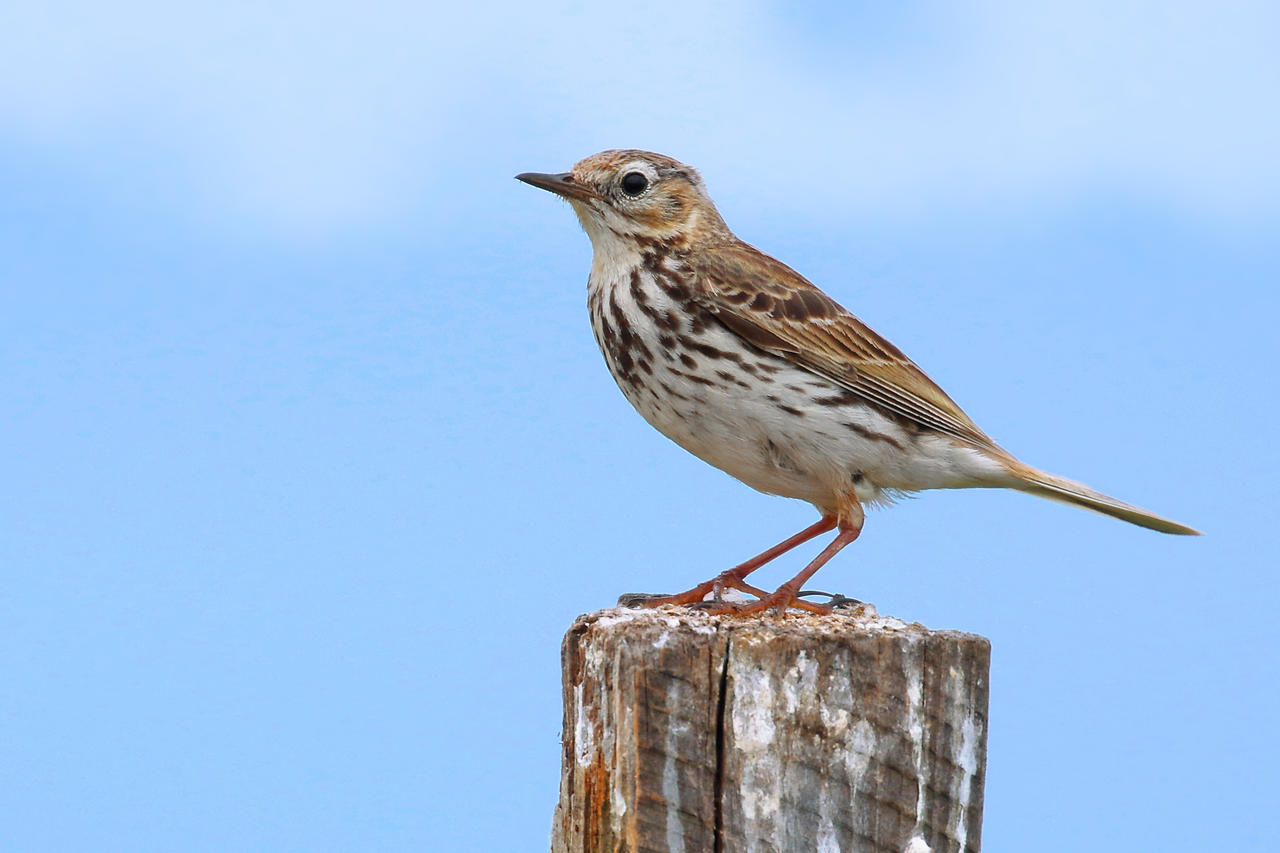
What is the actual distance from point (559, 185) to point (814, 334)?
165 centimetres

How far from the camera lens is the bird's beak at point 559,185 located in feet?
24.1

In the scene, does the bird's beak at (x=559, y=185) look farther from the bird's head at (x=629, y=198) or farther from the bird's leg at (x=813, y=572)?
the bird's leg at (x=813, y=572)

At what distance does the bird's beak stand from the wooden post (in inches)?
128

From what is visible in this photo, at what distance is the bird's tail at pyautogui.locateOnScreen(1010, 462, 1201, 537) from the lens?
7305mm

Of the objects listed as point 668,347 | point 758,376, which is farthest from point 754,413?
point 668,347

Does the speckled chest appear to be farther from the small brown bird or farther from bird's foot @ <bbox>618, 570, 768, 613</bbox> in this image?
bird's foot @ <bbox>618, 570, 768, 613</bbox>

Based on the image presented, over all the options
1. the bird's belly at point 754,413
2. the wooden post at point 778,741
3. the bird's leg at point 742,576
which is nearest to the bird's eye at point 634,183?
the bird's belly at point 754,413

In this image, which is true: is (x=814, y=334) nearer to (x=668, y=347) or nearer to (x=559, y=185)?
(x=668, y=347)

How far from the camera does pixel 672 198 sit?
24.5 feet

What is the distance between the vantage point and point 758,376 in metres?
6.62

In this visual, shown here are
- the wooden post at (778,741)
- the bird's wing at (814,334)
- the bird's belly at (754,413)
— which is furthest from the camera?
the bird's wing at (814,334)

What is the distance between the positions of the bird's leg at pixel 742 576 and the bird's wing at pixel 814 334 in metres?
0.78

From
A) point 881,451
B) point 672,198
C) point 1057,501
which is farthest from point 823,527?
point 672,198

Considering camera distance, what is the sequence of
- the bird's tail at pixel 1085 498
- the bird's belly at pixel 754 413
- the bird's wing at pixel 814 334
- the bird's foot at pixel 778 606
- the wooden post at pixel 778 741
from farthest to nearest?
the bird's tail at pixel 1085 498 → the bird's wing at pixel 814 334 → the bird's belly at pixel 754 413 → the bird's foot at pixel 778 606 → the wooden post at pixel 778 741
